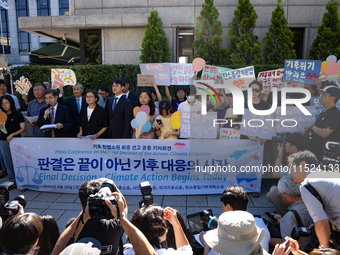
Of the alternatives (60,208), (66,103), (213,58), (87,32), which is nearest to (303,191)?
(60,208)

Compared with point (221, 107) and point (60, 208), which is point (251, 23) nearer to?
point (221, 107)

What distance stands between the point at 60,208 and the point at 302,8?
1031 centimetres

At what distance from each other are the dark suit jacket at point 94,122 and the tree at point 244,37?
5.52 m

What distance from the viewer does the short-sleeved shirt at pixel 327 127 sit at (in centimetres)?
392

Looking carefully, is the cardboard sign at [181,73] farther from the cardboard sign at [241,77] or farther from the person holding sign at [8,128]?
the person holding sign at [8,128]

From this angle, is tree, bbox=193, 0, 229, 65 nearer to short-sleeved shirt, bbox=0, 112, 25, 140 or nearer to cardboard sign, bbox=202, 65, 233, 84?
cardboard sign, bbox=202, 65, 233, 84

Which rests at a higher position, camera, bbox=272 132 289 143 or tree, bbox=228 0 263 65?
tree, bbox=228 0 263 65

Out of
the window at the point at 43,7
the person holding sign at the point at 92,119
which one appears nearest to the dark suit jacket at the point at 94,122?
the person holding sign at the point at 92,119

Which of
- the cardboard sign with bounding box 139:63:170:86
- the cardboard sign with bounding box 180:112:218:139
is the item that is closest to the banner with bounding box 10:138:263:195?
the cardboard sign with bounding box 180:112:218:139

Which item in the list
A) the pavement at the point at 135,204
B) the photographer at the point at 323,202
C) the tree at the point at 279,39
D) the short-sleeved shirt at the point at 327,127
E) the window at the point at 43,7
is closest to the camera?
the photographer at the point at 323,202

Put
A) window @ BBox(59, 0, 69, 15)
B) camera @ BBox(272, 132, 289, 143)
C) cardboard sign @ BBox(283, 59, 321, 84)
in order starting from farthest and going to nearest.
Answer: window @ BBox(59, 0, 69, 15) < cardboard sign @ BBox(283, 59, 321, 84) < camera @ BBox(272, 132, 289, 143)

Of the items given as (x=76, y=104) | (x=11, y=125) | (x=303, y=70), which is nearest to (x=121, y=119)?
(x=76, y=104)

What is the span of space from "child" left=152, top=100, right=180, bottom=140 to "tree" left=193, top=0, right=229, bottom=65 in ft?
15.5

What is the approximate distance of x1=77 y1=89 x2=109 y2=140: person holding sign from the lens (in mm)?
5020
